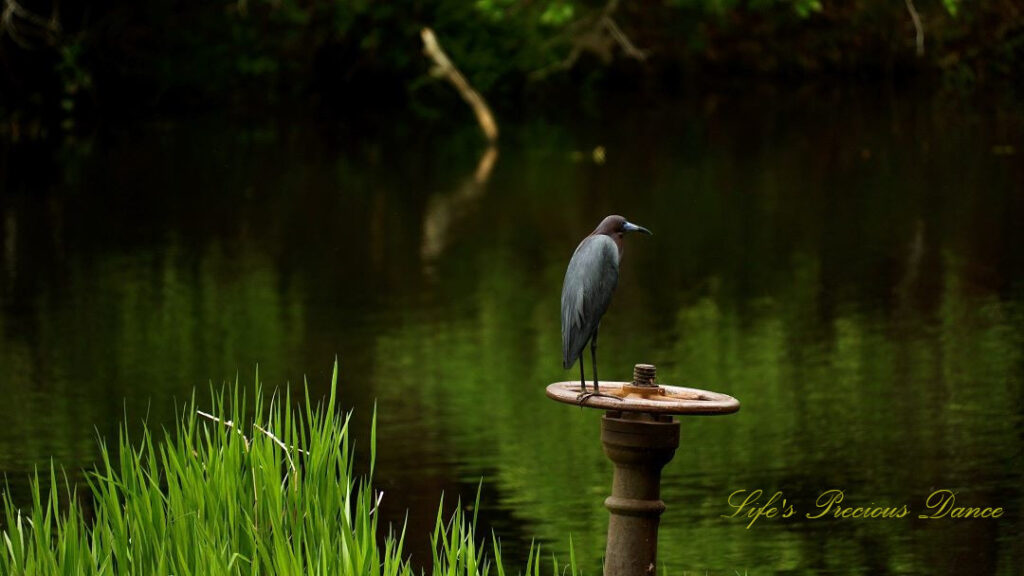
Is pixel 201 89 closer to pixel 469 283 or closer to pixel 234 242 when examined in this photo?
pixel 234 242

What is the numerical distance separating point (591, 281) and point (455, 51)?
35942mm

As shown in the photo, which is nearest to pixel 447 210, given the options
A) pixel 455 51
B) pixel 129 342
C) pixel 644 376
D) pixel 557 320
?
pixel 557 320

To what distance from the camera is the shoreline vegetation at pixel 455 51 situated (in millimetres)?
39188

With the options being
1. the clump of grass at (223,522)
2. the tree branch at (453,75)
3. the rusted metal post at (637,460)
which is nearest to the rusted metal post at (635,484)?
the rusted metal post at (637,460)

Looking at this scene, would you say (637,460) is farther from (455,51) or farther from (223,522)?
(455,51)

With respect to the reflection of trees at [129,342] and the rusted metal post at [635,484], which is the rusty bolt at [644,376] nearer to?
the rusted metal post at [635,484]

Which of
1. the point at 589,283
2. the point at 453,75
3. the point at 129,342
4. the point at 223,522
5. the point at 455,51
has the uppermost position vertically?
the point at 455,51

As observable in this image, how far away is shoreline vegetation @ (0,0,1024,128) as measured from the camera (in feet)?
129

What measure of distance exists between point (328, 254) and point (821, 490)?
992 centimetres

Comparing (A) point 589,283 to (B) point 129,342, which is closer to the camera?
(A) point 589,283

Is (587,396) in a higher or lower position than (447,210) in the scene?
lower

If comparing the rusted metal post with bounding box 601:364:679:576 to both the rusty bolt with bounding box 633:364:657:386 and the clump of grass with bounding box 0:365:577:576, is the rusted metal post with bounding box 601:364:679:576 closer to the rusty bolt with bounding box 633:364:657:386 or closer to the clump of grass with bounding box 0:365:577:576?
the rusty bolt with bounding box 633:364:657:386

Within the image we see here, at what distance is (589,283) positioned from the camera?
5.45m

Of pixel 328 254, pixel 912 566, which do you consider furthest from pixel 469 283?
pixel 912 566
